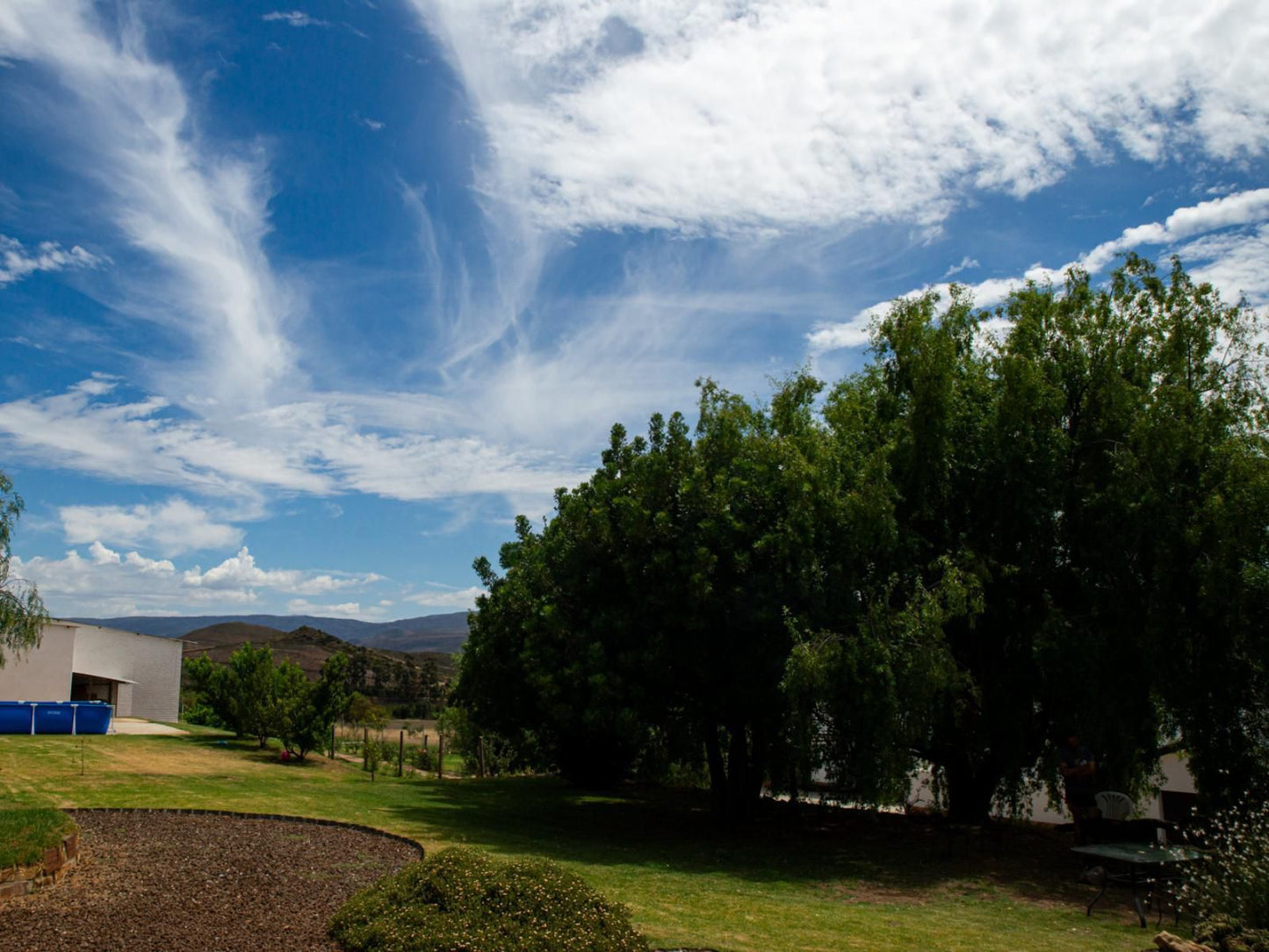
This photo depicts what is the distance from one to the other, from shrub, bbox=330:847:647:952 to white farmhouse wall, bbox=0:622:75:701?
92.8ft

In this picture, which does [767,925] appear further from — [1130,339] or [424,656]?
[424,656]

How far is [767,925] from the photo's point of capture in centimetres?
834

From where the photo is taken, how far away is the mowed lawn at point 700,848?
8477 millimetres

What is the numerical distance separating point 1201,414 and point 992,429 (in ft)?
9.07

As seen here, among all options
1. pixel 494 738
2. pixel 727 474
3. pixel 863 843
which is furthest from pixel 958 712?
pixel 494 738

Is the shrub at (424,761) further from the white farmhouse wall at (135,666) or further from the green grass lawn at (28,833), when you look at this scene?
the green grass lawn at (28,833)

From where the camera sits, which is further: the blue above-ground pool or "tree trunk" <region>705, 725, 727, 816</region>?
the blue above-ground pool

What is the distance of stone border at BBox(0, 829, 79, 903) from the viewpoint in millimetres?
7715

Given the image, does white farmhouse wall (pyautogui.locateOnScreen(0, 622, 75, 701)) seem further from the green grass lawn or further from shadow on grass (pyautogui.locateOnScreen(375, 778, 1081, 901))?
the green grass lawn

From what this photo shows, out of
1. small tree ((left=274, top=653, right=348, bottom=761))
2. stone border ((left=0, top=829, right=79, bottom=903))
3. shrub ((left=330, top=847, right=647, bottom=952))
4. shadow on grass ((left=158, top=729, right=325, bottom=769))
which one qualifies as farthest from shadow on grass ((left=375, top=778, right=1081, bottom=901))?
shadow on grass ((left=158, top=729, right=325, bottom=769))

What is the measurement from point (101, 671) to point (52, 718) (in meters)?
13.1

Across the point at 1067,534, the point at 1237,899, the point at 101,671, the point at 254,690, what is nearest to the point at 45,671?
the point at 101,671

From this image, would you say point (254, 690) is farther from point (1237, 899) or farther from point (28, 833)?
point (1237, 899)

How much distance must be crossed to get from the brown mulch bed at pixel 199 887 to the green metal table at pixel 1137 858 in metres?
7.18
